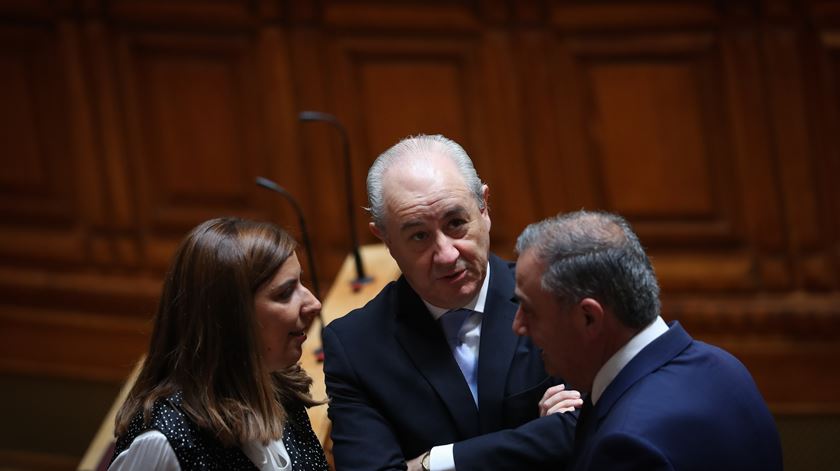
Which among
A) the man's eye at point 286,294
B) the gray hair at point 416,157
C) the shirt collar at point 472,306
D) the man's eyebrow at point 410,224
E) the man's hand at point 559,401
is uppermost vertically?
the gray hair at point 416,157

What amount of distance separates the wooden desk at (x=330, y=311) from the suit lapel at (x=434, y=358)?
1.61 feet

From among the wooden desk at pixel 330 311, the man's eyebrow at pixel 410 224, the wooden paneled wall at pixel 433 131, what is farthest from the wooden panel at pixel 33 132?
the man's eyebrow at pixel 410 224

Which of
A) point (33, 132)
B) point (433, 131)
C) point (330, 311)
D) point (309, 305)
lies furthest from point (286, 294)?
point (33, 132)

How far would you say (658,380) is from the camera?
1924 millimetres

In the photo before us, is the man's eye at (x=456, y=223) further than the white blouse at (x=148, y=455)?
Yes

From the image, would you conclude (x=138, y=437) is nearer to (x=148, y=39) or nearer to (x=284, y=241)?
(x=284, y=241)

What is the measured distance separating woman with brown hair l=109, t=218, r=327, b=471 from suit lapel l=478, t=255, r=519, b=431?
404 millimetres

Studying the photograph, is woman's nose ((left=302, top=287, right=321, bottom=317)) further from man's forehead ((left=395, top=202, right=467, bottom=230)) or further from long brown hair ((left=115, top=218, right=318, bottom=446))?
man's forehead ((left=395, top=202, right=467, bottom=230))

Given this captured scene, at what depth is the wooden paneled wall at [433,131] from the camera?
15.6 ft

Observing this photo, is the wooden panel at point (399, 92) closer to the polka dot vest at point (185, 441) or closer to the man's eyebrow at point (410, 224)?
the man's eyebrow at point (410, 224)

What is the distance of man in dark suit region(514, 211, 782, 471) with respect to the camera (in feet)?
6.14

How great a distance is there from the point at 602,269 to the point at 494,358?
1.85ft

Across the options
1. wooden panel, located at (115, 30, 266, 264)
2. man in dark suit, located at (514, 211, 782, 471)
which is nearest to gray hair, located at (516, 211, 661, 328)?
man in dark suit, located at (514, 211, 782, 471)

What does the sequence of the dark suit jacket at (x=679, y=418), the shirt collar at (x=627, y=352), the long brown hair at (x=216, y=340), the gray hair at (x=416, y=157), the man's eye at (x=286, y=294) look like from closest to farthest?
1. the dark suit jacket at (x=679, y=418)
2. the shirt collar at (x=627, y=352)
3. the long brown hair at (x=216, y=340)
4. the man's eye at (x=286, y=294)
5. the gray hair at (x=416, y=157)
